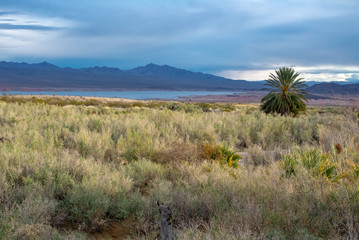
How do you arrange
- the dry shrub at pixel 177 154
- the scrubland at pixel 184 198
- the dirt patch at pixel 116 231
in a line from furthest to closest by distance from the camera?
the dry shrub at pixel 177 154
the dirt patch at pixel 116 231
the scrubland at pixel 184 198

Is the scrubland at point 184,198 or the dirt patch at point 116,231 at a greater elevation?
the scrubland at point 184,198

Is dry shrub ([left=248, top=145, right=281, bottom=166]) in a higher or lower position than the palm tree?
lower

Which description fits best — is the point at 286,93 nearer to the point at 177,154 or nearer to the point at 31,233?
the point at 177,154

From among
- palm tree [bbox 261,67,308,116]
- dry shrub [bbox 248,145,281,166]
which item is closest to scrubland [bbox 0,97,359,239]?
dry shrub [bbox 248,145,281,166]

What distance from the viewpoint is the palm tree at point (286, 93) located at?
18.6 metres

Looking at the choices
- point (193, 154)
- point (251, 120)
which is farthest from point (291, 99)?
point (193, 154)

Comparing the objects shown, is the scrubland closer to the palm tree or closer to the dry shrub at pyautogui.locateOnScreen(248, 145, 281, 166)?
the dry shrub at pyautogui.locateOnScreen(248, 145, 281, 166)

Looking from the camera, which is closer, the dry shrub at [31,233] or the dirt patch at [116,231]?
the dry shrub at [31,233]

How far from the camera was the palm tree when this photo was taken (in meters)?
18.6

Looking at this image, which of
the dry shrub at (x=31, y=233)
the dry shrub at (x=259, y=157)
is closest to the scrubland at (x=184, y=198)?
the dry shrub at (x=31, y=233)

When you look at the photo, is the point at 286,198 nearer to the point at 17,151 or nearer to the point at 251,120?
the point at 17,151

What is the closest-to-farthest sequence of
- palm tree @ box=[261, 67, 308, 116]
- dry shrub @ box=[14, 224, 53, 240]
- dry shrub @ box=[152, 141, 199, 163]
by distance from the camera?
dry shrub @ box=[14, 224, 53, 240] < dry shrub @ box=[152, 141, 199, 163] < palm tree @ box=[261, 67, 308, 116]

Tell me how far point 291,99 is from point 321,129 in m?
7.90

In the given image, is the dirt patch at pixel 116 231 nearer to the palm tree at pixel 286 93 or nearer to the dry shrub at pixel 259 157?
the dry shrub at pixel 259 157
